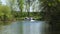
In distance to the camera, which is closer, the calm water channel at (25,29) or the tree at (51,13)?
the calm water channel at (25,29)

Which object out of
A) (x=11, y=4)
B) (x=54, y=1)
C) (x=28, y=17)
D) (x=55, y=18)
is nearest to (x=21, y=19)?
Answer: (x=28, y=17)

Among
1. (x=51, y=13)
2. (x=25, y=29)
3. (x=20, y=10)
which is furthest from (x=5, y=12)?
(x=51, y=13)

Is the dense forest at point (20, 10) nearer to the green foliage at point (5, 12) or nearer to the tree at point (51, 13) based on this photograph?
the green foliage at point (5, 12)

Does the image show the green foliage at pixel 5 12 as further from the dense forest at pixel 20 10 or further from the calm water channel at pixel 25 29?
the calm water channel at pixel 25 29

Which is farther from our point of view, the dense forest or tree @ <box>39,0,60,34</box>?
the dense forest

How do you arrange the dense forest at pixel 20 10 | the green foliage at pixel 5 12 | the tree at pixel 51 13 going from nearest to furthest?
1. the tree at pixel 51 13
2. the dense forest at pixel 20 10
3. the green foliage at pixel 5 12

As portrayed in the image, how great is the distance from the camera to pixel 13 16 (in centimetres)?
666

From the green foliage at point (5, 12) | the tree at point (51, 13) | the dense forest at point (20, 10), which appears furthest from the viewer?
the green foliage at point (5, 12)

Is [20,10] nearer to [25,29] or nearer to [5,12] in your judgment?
[5,12]

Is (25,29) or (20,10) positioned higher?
(20,10)

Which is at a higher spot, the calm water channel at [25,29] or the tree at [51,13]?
the tree at [51,13]

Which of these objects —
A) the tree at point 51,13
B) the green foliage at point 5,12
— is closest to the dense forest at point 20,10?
the green foliage at point 5,12

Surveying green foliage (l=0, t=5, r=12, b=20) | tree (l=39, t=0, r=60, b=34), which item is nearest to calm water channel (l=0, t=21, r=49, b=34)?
tree (l=39, t=0, r=60, b=34)

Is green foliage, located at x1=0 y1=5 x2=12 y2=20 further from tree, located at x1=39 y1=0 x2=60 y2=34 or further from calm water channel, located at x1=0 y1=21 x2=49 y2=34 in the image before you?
tree, located at x1=39 y1=0 x2=60 y2=34
